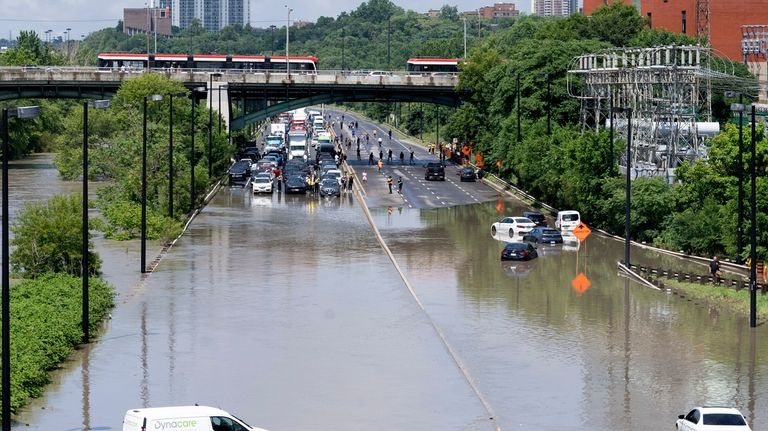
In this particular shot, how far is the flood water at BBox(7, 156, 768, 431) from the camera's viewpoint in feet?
115

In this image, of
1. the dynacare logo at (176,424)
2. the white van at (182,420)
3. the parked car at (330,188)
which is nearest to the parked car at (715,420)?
the white van at (182,420)

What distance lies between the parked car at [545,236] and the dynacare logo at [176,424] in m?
41.5

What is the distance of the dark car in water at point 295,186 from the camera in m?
95.2

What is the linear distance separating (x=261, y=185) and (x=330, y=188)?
4.52 m

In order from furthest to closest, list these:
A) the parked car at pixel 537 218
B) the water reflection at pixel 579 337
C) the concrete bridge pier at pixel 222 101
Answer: the concrete bridge pier at pixel 222 101 < the parked car at pixel 537 218 < the water reflection at pixel 579 337

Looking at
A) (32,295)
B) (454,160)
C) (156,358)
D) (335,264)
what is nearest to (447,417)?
(156,358)

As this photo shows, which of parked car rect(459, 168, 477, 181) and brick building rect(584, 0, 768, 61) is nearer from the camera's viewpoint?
parked car rect(459, 168, 477, 181)

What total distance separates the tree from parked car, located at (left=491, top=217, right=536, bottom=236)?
Answer: 2364 cm

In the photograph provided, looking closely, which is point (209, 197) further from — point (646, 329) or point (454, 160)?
point (646, 329)

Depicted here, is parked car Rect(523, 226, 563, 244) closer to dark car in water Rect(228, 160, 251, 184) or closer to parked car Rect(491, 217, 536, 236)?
parked car Rect(491, 217, 536, 236)

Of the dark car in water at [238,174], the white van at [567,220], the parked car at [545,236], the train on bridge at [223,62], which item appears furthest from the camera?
the train on bridge at [223,62]

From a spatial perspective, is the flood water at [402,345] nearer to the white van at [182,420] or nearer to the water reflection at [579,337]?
the water reflection at [579,337]

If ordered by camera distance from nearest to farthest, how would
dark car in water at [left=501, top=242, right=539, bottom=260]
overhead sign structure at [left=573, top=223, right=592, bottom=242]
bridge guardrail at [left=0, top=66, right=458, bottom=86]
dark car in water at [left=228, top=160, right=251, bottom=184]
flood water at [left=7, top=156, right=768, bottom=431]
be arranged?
flood water at [left=7, top=156, right=768, bottom=431] < dark car in water at [left=501, top=242, right=539, bottom=260] < overhead sign structure at [left=573, top=223, right=592, bottom=242] < dark car in water at [left=228, top=160, right=251, bottom=184] < bridge guardrail at [left=0, top=66, right=458, bottom=86]

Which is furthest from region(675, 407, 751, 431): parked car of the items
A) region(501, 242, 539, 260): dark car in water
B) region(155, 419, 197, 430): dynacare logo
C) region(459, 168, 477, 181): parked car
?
region(459, 168, 477, 181): parked car
